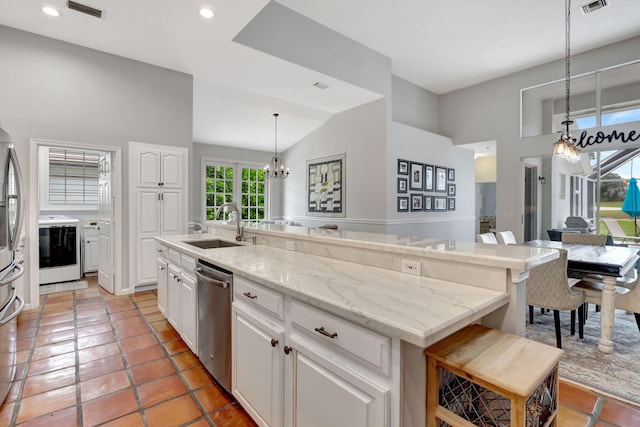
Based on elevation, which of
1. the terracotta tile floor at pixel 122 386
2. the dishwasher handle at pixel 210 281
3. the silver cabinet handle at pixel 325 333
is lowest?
the terracotta tile floor at pixel 122 386

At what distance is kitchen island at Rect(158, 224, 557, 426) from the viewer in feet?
3.23

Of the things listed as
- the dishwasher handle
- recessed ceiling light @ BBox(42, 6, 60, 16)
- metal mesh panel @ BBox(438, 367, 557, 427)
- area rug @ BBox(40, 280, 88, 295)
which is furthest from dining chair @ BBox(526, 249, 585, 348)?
area rug @ BBox(40, 280, 88, 295)

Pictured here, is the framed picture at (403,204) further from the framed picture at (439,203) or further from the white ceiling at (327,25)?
the white ceiling at (327,25)

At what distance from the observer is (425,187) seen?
6.11 meters

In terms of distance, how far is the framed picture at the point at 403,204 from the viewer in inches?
221

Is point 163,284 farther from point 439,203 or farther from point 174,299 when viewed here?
point 439,203

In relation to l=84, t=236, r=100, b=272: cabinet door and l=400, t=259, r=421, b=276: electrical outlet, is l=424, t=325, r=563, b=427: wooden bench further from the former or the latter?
l=84, t=236, r=100, b=272: cabinet door

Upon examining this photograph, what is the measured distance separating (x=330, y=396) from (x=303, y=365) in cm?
17

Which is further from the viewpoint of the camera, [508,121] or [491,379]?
[508,121]

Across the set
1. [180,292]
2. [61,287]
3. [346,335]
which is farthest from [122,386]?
[61,287]

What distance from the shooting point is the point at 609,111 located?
4910 mm

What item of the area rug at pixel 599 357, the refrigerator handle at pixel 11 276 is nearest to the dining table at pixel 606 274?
the area rug at pixel 599 357

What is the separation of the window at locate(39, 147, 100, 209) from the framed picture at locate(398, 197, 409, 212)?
5.30 metres

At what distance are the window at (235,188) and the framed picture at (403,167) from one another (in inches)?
159
